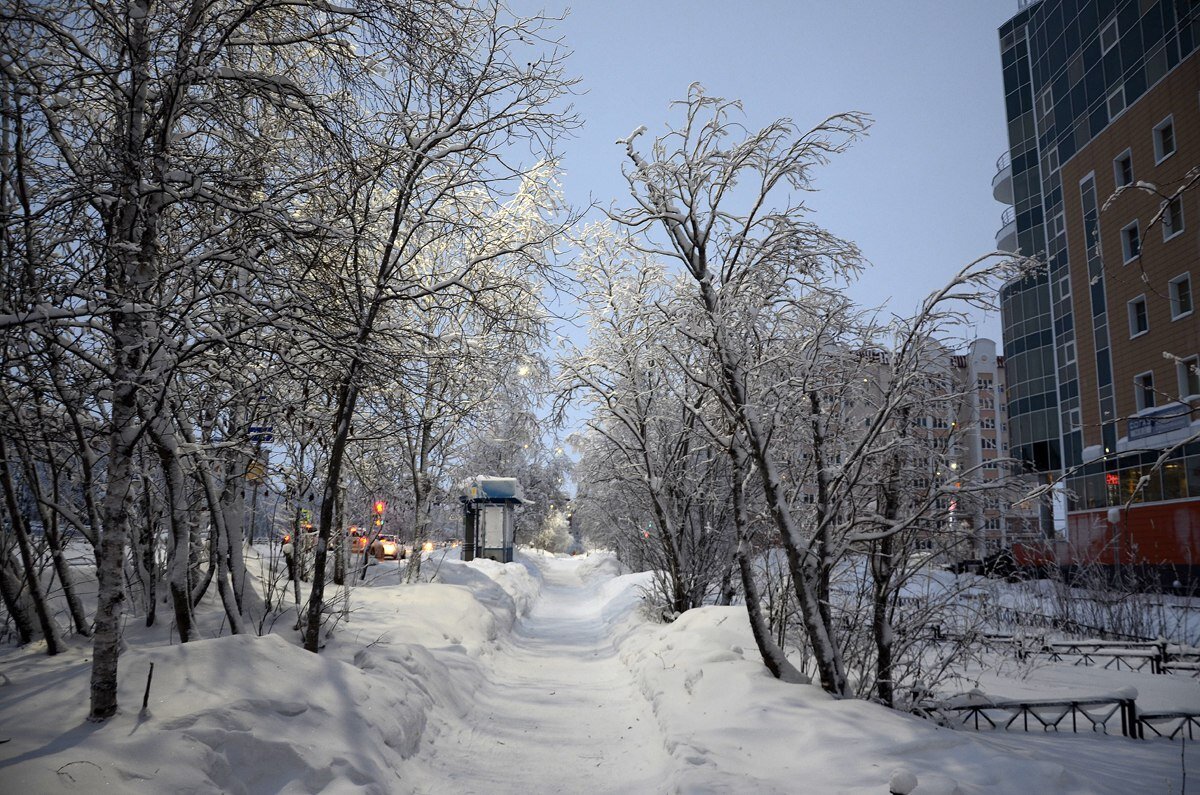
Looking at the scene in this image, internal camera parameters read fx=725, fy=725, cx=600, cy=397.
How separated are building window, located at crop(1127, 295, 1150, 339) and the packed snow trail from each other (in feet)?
81.4

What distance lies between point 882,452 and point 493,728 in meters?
5.27

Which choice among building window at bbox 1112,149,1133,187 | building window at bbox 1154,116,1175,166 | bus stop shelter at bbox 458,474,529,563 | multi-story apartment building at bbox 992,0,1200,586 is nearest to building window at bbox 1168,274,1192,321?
multi-story apartment building at bbox 992,0,1200,586

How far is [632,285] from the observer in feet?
52.9

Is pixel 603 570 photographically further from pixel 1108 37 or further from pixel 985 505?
pixel 985 505

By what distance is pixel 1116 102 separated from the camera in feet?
90.3

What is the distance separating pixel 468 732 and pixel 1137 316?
29540mm

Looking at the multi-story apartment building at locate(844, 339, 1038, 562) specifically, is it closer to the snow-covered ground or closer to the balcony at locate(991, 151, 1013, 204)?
the snow-covered ground

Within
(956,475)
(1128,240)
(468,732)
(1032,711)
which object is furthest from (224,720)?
(1128,240)

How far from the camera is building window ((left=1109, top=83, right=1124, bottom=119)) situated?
27.1m

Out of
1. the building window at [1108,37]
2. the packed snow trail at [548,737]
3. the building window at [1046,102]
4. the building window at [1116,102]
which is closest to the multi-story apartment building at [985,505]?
the packed snow trail at [548,737]

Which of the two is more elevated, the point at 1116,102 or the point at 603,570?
the point at 1116,102

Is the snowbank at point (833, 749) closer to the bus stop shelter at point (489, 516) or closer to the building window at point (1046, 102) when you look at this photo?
the bus stop shelter at point (489, 516)

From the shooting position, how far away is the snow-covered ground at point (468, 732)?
4.55 m

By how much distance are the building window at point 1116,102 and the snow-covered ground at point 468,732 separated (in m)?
25.1
